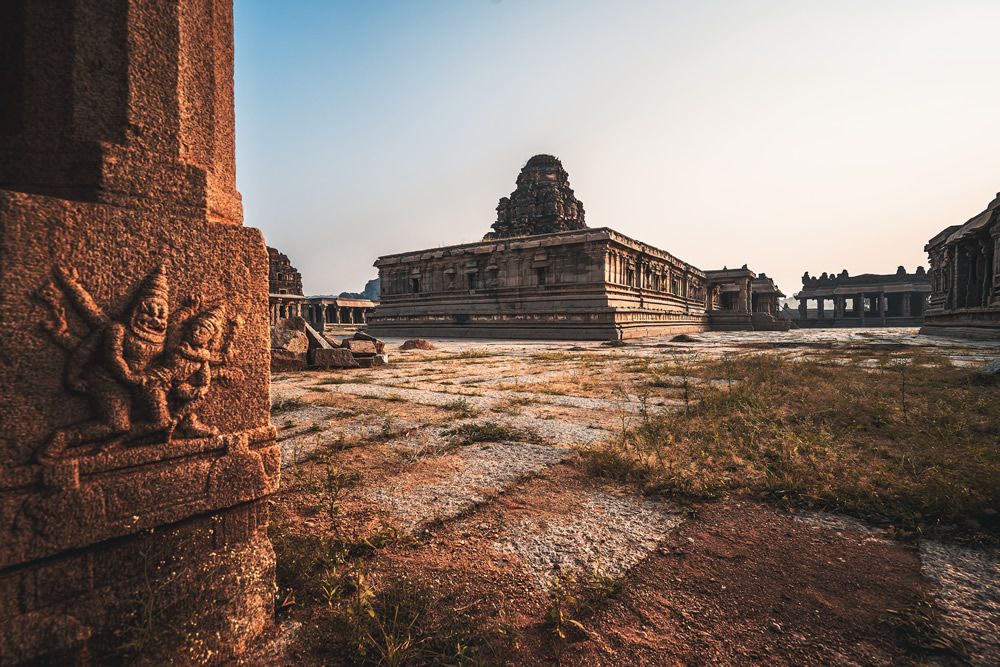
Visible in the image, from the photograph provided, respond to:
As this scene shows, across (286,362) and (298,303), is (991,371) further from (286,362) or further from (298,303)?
(298,303)

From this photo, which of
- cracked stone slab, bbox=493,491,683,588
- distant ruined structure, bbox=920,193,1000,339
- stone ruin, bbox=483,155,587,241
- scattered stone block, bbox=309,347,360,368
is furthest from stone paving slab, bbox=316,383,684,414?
stone ruin, bbox=483,155,587,241

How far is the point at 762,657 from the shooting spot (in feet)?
3.62

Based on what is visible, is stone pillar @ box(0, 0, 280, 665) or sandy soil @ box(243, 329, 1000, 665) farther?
sandy soil @ box(243, 329, 1000, 665)

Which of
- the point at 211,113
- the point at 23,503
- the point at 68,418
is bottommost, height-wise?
the point at 23,503

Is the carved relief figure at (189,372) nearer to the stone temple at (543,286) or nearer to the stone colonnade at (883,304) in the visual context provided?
the stone temple at (543,286)

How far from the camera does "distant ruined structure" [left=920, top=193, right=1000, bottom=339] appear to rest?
Answer: 12.8m

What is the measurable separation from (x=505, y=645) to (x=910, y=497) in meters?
1.94

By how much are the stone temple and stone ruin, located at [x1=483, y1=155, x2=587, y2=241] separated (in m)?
0.09

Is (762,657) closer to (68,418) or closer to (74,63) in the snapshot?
(68,418)

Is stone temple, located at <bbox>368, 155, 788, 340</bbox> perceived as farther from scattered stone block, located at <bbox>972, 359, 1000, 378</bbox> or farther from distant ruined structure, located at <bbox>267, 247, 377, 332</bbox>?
scattered stone block, located at <bbox>972, 359, 1000, 378</bbox>

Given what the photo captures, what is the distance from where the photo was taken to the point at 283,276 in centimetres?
2934

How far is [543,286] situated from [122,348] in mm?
18232

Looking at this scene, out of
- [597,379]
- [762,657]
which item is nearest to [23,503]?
[762,657]

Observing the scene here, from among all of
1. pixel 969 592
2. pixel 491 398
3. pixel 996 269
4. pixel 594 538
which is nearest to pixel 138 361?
pixel 594 538
